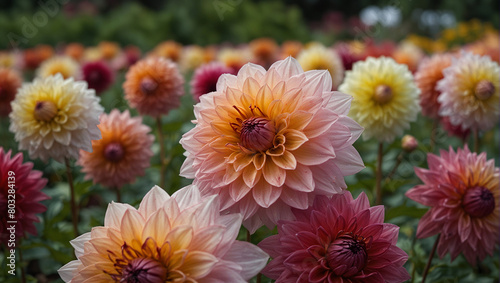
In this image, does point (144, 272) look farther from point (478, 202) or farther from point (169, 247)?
point (478, 202)

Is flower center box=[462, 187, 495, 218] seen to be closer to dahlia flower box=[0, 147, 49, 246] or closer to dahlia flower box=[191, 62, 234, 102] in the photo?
dahlia flower box=[191, 62, 234, 102]

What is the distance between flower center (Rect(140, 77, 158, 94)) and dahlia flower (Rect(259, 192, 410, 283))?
3.43 ft

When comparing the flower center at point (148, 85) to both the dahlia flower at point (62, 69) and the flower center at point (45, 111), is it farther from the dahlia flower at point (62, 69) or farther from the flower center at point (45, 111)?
the dahlia flower at point (62, 69)

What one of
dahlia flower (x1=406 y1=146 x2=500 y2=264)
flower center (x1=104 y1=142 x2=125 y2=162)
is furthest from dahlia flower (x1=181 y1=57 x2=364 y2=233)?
flower center (x1=104 y1=142 x2=125 y2=162)

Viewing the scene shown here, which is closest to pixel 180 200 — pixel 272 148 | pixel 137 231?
pixel 137 231

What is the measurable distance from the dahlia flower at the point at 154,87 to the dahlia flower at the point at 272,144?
0.86 m

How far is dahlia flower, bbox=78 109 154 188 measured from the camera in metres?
1.64

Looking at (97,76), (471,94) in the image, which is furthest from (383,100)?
(97,76)

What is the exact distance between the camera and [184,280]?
2.60ft

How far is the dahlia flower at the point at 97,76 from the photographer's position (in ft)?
8.90

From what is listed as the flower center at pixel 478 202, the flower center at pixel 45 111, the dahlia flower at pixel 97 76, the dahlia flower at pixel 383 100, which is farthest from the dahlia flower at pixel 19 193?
the dahlia flower at pixel 97 76

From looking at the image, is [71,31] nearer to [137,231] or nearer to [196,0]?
[196,0]

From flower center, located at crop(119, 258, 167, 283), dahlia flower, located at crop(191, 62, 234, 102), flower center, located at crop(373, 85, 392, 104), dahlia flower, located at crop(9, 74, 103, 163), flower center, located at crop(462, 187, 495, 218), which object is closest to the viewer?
flower center, located at crop(119, 258, 167, 283)

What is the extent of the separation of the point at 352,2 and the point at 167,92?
994 cm
